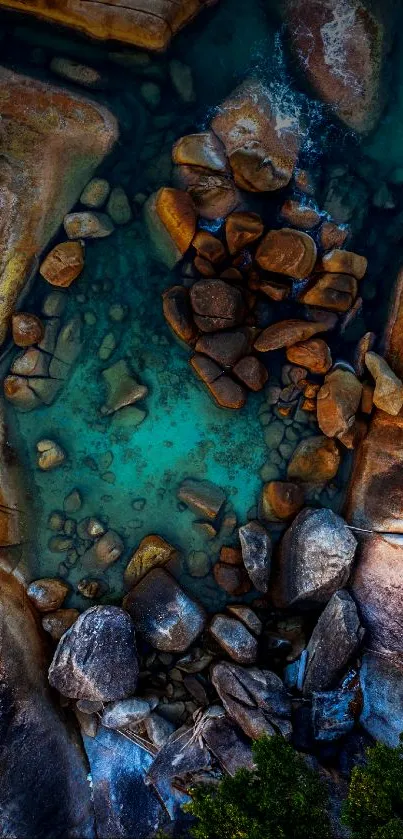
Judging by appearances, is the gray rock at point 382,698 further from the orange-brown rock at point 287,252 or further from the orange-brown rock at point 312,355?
the orange-brown rock at point 287,252

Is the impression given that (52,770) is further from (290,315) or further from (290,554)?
(290,315)

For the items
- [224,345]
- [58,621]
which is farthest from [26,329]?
[58,621]

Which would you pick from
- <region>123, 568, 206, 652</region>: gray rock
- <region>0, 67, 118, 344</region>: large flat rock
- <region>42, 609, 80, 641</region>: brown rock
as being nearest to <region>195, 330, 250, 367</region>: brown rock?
<region>0, 67, 118, 344</region>: large flat rock

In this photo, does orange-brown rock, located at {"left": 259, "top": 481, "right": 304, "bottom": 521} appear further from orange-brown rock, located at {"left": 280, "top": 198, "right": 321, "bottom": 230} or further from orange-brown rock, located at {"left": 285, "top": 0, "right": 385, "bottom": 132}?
orange-brown rock, located at {"left": 285, "top": 0, "right": 385, "bottom": 132}

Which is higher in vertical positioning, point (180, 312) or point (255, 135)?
point (255, 135)

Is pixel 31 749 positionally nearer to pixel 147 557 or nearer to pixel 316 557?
pixel 147 557
